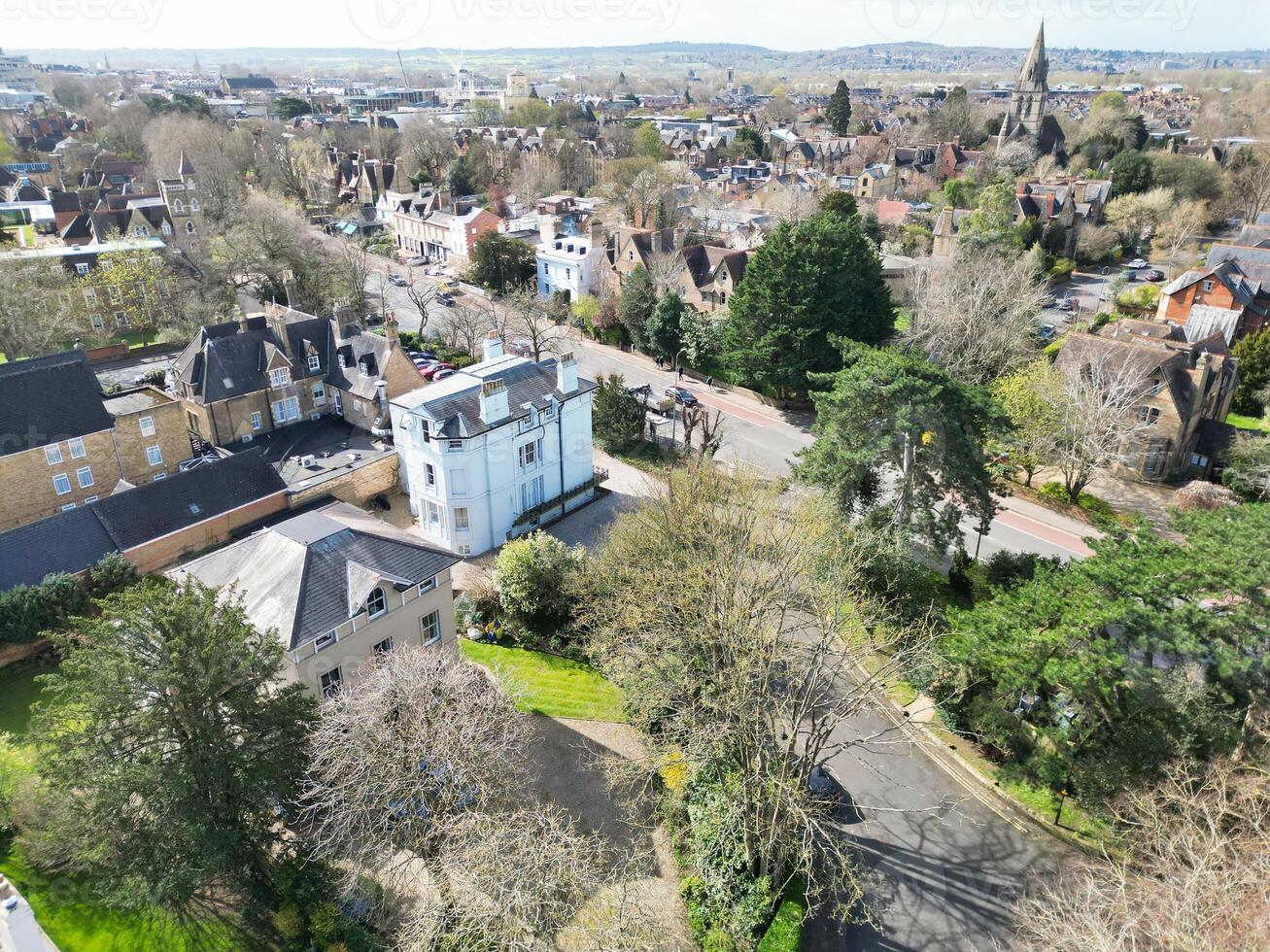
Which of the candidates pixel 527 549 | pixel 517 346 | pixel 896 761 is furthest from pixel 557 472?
pixel 896 761

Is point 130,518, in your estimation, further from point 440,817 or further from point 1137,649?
point 1137,649

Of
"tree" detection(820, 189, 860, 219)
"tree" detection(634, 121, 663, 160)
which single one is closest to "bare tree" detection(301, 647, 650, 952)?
"tree" detection(820, 189, 860, 219)

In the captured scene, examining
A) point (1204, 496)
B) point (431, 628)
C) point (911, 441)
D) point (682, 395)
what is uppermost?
point (911, 441)

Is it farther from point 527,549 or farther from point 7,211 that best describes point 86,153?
point 527,549

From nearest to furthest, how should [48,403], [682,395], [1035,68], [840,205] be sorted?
[48,403]
[682,395]
[840,205]
[1035,68]

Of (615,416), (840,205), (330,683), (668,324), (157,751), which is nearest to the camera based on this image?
(157,751)

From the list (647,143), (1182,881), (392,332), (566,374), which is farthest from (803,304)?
(647,143)

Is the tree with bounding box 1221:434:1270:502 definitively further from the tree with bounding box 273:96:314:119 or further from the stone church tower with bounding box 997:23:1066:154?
the tree with bounding box 273:96:314:119
